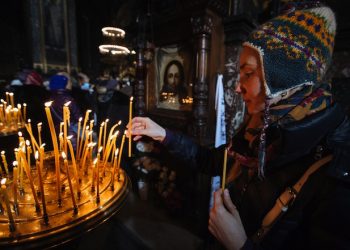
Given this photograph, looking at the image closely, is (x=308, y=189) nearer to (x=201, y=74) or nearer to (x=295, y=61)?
(x=295, y=61)

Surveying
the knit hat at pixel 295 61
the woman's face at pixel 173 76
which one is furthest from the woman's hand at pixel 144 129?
the woman's face at pixel 173 76

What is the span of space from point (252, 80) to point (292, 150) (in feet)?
1.67

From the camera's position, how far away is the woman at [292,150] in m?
0.81

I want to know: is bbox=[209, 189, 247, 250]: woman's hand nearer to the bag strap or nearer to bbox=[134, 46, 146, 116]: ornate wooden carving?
the bag strap

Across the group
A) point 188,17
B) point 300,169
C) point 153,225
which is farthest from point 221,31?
point 153,225

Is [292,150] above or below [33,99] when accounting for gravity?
below

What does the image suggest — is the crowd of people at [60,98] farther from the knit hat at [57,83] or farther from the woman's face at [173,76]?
the woman's face at [173,76]

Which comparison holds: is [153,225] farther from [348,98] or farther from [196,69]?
[348,98]

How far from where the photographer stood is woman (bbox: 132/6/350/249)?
0.81 metres

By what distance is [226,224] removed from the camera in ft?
3.11

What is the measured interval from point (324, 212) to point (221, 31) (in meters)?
Result: 2.91

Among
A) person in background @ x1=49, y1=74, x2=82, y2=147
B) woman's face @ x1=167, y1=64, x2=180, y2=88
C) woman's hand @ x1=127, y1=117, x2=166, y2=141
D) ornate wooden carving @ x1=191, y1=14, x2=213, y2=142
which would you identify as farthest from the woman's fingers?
person in background @ x1=49, y1=74, x2=82, y2=147

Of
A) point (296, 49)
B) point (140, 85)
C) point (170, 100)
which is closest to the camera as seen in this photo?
point (296, 49)

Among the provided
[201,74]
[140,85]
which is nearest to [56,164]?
[201,74]
